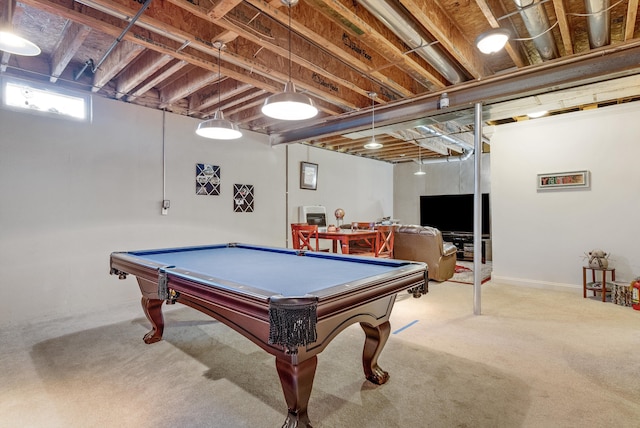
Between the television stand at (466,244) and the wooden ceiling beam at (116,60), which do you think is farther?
the television stand at (466,244)

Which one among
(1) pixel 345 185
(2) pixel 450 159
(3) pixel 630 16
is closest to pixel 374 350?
(3) pixel 630 16

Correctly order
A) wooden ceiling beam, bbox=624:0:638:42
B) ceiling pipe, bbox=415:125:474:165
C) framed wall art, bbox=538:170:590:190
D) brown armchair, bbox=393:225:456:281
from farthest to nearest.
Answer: ceiling pipe, bbox=415:125:474:165 → brown armchair, bbox=393:225:456:281 → framed wall art, bbox=538:170:590:190 → wooden ceiling beam, bbox=624:0:638:42

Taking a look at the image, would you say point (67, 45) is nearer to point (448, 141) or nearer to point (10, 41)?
point (10, 41)

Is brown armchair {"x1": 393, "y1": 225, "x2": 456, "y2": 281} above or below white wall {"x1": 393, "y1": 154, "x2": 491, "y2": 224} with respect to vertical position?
below

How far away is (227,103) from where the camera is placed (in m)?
4.56

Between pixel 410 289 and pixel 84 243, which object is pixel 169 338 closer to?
pixel 84 243

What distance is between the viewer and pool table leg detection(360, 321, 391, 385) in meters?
2.22

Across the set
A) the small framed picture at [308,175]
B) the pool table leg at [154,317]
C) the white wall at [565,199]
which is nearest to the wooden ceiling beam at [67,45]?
the pool table leg at [154,317]

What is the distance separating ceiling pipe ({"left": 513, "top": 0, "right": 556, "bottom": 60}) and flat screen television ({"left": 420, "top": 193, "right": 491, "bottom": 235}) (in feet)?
17.5

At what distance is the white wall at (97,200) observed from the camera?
11.5 ft

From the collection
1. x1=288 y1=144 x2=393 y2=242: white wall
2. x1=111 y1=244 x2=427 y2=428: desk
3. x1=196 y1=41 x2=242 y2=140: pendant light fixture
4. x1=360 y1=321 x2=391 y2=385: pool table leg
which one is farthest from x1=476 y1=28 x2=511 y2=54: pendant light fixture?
x1=288 y1=144 x2=393 y2=242: white wall

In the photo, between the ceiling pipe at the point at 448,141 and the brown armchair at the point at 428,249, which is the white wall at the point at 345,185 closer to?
the ceiling pipe at the point at 448,141

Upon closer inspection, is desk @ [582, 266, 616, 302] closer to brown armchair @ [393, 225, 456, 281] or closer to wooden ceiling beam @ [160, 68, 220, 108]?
brown armchair @ [393, 225, 456, 281]

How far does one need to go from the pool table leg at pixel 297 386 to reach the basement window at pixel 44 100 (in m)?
4.07
